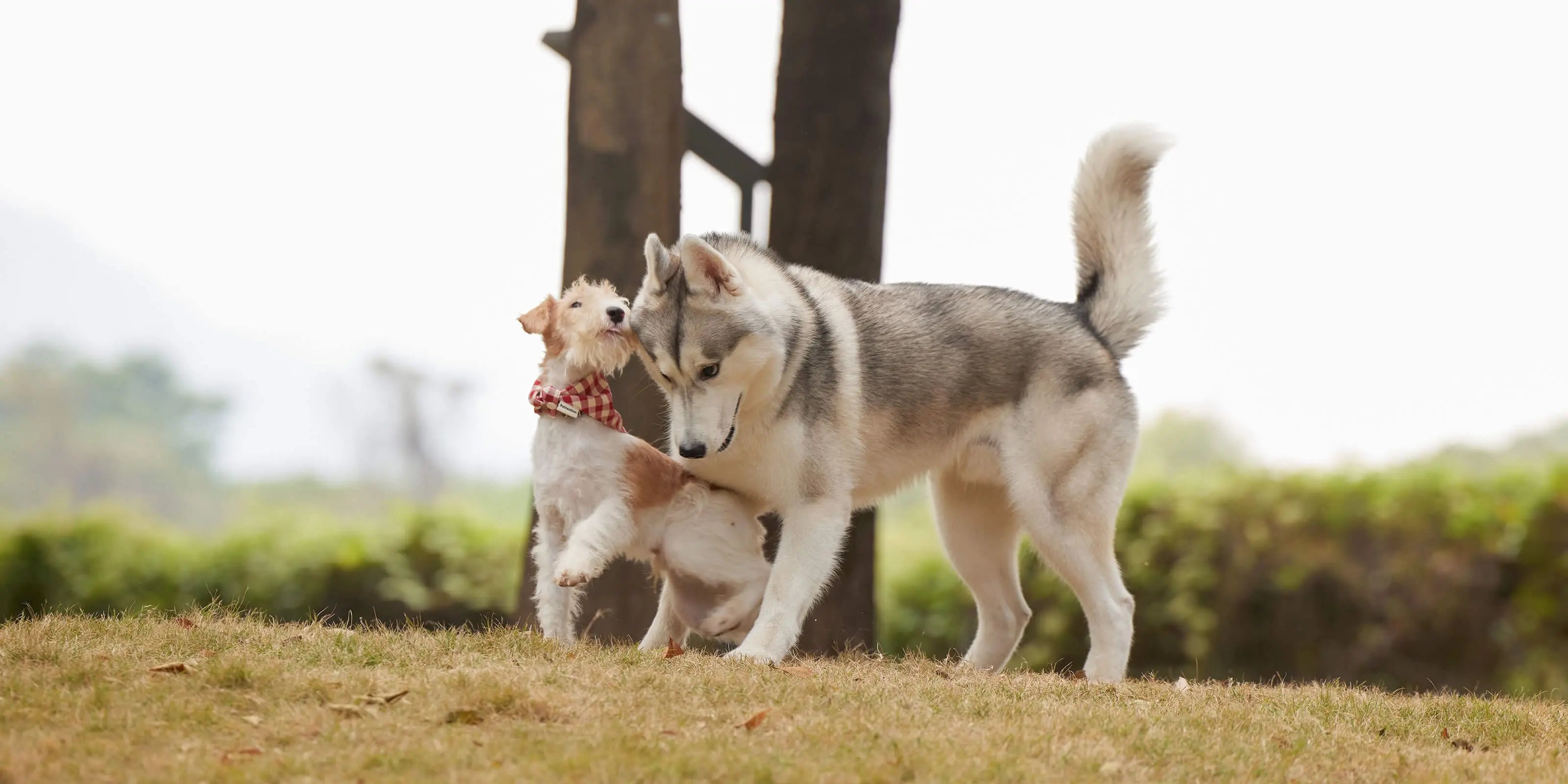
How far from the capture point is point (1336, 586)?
28.1ft

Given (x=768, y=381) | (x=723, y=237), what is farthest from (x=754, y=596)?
(x=723, y=237)

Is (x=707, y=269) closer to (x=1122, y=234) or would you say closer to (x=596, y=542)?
(x=596, y=542)

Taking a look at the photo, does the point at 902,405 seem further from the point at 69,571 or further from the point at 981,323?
the point at 69,571

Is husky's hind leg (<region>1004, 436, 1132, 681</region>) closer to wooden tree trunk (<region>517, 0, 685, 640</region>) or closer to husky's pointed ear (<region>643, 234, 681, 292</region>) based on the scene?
husky's pointed ear (<region>643, 234, 681, 292</region>)

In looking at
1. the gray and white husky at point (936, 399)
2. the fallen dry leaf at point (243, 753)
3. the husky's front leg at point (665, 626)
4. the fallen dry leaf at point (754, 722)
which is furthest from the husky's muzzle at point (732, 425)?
the fallen dry leaf at point (243, 753)

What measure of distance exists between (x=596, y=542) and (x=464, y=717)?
4.05ft

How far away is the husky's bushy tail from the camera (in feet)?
21.0

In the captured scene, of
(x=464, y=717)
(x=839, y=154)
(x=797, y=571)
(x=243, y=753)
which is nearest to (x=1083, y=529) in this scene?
(x=797, y=571)

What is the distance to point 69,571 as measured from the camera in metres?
10.5

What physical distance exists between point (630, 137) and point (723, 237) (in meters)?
1.66

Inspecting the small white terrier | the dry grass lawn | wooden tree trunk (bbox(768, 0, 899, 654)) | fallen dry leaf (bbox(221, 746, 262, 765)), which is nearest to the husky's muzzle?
the small white terrier

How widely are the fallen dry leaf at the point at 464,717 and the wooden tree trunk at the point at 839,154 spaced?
381 cm

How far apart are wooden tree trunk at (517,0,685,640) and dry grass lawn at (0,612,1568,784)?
5.67 feet

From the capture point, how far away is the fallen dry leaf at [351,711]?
388 cm
